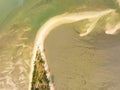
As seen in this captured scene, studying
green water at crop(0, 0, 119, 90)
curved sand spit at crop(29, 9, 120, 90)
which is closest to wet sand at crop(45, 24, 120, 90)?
curved sand spit at crop(29, 9, 120, 90)

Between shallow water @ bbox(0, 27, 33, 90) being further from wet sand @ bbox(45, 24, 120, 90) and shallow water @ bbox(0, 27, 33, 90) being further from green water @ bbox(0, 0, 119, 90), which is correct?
wet sand @ bbox(45, 24, 120, 90)

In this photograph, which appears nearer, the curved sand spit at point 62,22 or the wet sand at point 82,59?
the wet sand at point 82,59

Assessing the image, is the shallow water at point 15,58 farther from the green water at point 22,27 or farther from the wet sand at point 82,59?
the wet sand at point 82,59

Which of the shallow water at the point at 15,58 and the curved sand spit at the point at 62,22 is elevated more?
the curved sand spit at the point at 62,22

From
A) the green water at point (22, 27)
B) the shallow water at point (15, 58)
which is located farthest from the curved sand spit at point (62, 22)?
the shallow water at point (15, 58)

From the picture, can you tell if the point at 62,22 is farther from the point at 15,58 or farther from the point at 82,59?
the point at 15,58

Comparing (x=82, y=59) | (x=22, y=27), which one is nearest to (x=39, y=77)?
(x=82, y=59)

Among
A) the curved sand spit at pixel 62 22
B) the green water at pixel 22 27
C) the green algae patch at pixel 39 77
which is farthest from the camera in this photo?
the curved sand spit at pixel 62 22
